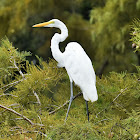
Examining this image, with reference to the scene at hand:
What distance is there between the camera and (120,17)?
7.86ft

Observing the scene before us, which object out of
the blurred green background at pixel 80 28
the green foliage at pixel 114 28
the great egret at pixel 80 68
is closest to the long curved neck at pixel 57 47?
the great egret at pixel 80 68

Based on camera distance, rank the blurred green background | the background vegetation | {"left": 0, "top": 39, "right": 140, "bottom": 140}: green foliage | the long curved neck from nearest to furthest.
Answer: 1. the background vegetation
2. {"left": 0, "top": 39, "right": 140, "bottom": 140}: green foliage
3. the long curved neck
4. the blurred green background

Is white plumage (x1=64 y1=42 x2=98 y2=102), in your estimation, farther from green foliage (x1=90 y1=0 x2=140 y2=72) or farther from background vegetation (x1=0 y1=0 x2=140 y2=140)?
green foliage (x1=90 y1=0 x2=140 y2=72)

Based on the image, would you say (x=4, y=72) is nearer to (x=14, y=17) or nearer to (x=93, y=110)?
(x=93, y=110)

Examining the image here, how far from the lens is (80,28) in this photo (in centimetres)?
304

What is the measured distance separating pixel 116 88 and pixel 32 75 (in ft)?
1.24

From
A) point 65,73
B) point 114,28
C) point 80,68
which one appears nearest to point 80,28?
point 114,28

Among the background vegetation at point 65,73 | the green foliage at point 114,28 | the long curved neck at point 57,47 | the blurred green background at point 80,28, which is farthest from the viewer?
the blurred green background at point 80,28

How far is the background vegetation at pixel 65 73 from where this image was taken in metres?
1.00

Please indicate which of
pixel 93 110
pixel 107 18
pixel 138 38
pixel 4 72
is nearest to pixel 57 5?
pixel 107 18

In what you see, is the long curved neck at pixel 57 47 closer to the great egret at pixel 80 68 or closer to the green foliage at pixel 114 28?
the great egret at pixel 80 68

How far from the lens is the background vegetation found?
1002 mm

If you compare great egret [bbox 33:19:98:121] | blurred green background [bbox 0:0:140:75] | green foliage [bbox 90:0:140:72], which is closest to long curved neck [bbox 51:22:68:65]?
great egret [bbox 33:19:98:121]

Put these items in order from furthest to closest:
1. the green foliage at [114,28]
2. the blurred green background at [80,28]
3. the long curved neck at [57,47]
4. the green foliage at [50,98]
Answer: the blurred green background at [80,28] → the green foliage at [114,28] → the long curved neck at [57,47] → the green foliage at [50,98]
